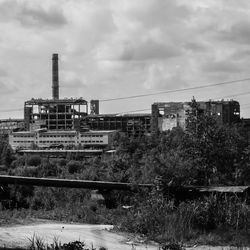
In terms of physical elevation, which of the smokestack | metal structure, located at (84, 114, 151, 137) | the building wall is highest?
the smokestack

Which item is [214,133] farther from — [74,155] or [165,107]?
[165,107]

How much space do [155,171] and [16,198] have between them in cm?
484

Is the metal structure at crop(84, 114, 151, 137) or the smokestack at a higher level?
the smokestack

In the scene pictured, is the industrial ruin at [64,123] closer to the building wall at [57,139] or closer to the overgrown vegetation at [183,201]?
the building wall at [57,139]

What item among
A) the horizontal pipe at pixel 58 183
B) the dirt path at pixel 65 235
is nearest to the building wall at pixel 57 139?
the horizontal pipe at pixel 58 183

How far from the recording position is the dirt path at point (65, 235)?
9016mm

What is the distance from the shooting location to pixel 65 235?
31.1ft

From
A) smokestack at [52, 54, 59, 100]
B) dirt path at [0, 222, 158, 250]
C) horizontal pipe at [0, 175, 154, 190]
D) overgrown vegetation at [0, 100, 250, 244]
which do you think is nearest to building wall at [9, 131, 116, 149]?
smokestack at [52, 54, 59, 100]

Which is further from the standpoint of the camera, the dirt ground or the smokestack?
the smokestack

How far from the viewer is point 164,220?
33.5ft

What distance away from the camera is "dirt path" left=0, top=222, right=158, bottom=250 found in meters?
9.02

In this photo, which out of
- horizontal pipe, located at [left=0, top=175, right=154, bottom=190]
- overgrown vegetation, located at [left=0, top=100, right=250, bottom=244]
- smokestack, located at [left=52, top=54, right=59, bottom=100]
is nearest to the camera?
overgrown vegetation, located at [left=0, top=100, right=250, bottom=244]

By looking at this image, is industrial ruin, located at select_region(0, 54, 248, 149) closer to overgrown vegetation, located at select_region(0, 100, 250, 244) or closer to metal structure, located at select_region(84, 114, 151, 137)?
metal structure, located at select_region(84, 114, 151, 137)

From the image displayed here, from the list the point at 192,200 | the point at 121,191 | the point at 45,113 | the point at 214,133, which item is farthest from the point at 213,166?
the point at 45,113
